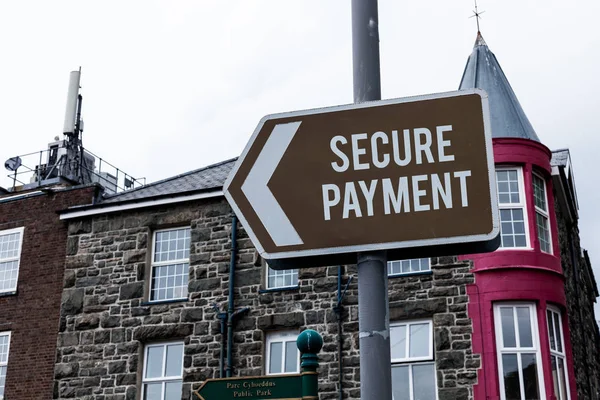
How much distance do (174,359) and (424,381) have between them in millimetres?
5510

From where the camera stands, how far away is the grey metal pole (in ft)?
10.2

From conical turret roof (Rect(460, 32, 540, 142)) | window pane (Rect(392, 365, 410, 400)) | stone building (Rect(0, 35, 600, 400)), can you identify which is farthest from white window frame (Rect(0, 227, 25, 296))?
conical turret roof (Rect(460, 32, 540, 142))

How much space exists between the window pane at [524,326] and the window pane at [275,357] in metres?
4.85

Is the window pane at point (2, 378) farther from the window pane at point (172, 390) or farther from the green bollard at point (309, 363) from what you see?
the green bollard at point (309, 363)

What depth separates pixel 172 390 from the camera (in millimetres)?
18000

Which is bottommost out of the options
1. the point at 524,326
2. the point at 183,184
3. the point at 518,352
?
the point at 518,352

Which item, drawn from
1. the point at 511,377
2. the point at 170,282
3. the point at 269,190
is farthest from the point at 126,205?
the point at 269,190

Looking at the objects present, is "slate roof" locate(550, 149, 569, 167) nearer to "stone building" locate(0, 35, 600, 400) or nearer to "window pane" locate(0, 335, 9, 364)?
"stone building" locate(0, 35, 600, 400)

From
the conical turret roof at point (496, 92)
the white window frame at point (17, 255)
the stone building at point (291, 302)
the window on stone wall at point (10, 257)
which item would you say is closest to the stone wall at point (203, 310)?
the stone building at point (291, 302)

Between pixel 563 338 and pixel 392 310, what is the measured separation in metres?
3.58

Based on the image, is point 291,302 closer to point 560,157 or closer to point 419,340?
point 419,340

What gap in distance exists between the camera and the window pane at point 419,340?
16375mm

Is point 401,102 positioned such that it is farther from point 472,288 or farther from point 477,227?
point 472,288

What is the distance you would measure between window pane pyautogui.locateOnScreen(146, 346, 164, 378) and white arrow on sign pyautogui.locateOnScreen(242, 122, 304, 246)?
50.8 ft
